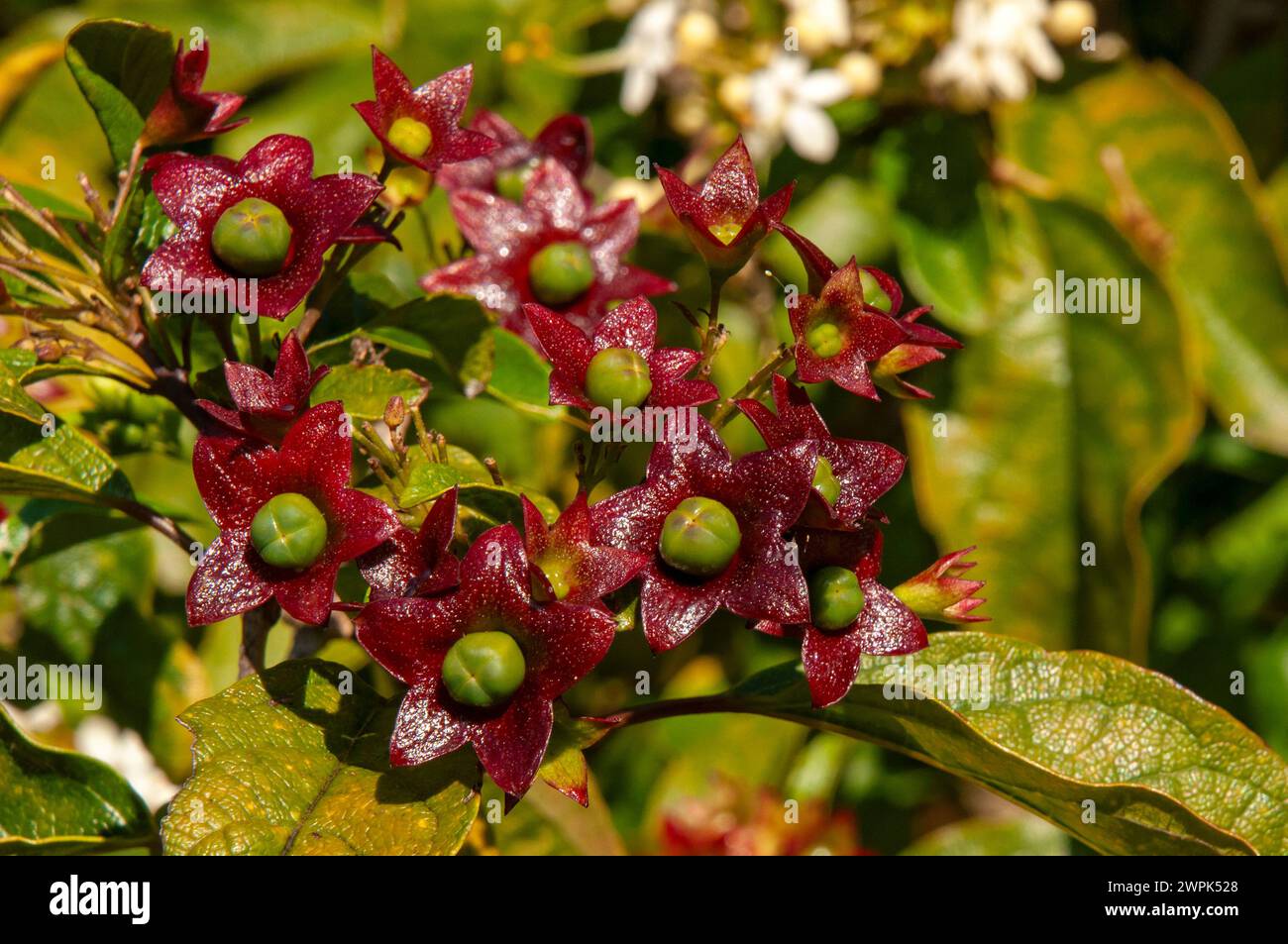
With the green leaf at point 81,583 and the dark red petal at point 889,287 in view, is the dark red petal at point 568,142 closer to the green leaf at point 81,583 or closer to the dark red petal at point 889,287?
the dark red petal at point 889,287

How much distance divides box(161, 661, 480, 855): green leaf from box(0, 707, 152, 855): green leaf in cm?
23

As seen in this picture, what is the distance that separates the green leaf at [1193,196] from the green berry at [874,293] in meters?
0.90

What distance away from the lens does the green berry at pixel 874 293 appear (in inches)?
33.3

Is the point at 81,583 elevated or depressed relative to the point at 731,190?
depressed

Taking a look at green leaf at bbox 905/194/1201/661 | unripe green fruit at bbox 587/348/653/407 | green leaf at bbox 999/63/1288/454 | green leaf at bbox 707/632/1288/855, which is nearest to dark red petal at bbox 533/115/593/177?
unripe green fruit at bbox 587/348/653/407

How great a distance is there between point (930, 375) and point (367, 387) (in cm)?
99

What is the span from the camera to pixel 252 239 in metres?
0.78

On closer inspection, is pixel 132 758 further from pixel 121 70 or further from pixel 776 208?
pixel 776 208

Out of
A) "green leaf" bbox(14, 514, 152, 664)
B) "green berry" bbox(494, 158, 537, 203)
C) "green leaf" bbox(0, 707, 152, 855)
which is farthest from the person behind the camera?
"green leaf" bbox(14, 514, 152, 664)

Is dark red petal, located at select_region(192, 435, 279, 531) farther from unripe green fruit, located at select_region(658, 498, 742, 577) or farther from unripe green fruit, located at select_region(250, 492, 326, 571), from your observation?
unripe green fruit, located at select_region(658, 498, 742, 577)

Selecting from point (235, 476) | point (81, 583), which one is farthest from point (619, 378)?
point (81, 583)

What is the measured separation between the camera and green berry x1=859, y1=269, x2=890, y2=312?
2.77 feet
